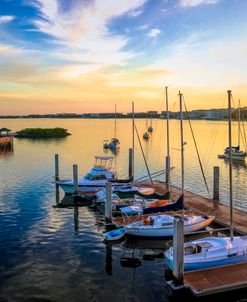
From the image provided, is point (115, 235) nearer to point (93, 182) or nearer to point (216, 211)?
point (216, 211)

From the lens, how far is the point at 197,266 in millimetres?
17141

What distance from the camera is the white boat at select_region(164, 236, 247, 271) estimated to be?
17.2m

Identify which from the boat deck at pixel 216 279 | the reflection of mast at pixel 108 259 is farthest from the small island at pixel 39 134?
the boat deck at pixel 216 279

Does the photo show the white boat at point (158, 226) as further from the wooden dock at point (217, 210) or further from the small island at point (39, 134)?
the small island at point (39, 134)

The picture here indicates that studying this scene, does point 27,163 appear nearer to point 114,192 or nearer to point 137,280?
point 114,192

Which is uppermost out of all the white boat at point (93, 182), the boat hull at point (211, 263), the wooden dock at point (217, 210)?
the white boat at point (93, 182)

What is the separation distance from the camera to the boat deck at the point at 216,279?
50.1 feet

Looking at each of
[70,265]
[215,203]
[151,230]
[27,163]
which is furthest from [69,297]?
[27,163]

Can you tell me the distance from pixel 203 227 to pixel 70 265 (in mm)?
9611

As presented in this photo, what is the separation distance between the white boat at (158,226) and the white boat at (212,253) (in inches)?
181

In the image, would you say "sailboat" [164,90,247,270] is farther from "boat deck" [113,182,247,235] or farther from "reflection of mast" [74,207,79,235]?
"reflection of mast" [74,207,79,235]

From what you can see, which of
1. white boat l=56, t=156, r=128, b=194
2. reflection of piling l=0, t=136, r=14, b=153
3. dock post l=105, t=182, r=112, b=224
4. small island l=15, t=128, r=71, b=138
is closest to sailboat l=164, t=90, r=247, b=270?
dock post l=105, t=182, r=112, b=224

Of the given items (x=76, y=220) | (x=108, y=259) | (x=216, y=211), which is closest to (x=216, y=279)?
(x=108, y=259)

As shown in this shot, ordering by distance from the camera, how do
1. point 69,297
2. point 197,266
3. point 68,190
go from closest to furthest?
point 69,297 → point 197,266 → point 68,190
